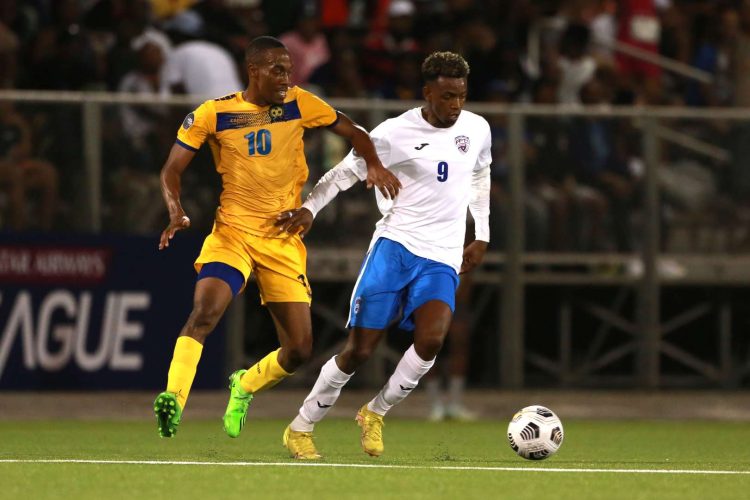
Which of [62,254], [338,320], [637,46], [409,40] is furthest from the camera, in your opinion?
[637,46]

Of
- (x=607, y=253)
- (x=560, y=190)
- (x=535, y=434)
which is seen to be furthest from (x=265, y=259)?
(x=607, y=253)

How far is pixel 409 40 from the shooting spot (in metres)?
18.5

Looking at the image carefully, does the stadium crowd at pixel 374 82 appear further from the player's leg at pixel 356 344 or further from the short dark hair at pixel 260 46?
the player's leg at pixel 356 344

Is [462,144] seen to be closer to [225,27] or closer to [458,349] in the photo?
[458,349]

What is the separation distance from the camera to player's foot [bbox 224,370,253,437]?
10422mm

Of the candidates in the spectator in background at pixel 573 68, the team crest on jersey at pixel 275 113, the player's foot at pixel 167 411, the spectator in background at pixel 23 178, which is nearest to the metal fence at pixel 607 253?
the spectator in background at pixel 573 68

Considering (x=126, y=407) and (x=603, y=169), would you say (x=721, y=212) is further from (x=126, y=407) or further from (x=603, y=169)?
(x=126, y=407)

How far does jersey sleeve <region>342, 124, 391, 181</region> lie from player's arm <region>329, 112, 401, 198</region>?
7 cm

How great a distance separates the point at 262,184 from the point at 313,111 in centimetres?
57

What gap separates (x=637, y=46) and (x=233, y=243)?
35.0 feet

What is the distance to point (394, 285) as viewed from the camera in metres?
10.5

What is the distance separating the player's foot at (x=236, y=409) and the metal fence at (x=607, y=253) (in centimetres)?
575

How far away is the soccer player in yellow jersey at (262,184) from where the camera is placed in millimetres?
10453

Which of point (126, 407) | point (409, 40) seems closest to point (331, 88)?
point (409, 40)
